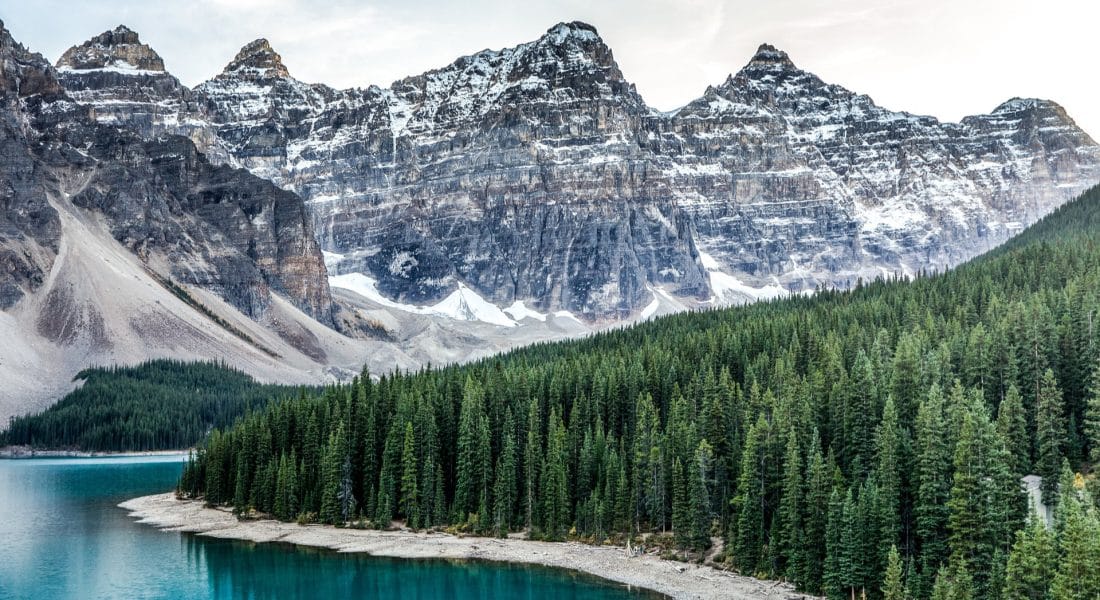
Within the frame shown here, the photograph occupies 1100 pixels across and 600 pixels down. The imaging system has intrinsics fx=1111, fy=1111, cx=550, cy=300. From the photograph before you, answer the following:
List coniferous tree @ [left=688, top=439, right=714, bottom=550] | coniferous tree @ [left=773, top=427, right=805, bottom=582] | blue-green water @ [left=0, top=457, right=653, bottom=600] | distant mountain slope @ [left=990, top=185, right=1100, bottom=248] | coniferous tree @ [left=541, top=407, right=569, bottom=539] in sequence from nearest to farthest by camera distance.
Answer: coniferous tree @ [left=773, top=427, right=805, bottom=582] → blue-green water @ [left=0, top=457, right=653, bottom=600] → coniferous tree @ [left=688, top=439, right=714, bottom=550] → coniferous tree @ [left=541, top=407, right=569, bottom=539] → distant mountain slope @ [left=990, top=185, right=1100, bottom=248]

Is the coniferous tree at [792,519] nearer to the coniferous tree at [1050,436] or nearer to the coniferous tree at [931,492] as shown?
the coniferous tree at [931,492]

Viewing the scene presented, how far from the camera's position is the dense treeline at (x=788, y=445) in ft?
192

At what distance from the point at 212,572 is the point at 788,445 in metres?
41.1

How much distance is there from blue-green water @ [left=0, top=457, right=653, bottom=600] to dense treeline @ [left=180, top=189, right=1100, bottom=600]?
31.4 feet

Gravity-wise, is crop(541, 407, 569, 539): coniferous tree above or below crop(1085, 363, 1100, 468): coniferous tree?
below

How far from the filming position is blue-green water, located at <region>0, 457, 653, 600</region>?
236ft

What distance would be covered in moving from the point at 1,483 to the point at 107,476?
14640 mm

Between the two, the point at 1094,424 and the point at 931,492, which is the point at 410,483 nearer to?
the point at 931,492

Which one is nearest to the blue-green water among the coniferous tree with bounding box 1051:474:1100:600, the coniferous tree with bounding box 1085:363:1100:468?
the coniferous tree with bounding box 1085:363:1100:468

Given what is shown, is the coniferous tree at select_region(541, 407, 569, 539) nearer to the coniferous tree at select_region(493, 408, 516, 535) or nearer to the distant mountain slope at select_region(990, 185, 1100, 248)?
the coniferous tree at select_region(493, 408, 516, 535)

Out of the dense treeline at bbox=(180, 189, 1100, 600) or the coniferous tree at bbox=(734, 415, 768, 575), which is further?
the coniferous tree at bbox=(734, 415, 768, 575)

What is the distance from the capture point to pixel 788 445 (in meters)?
70.5

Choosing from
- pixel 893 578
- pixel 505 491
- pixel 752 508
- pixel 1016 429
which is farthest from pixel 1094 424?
pixel 505 491

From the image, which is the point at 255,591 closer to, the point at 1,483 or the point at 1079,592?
the point at 1079,592
